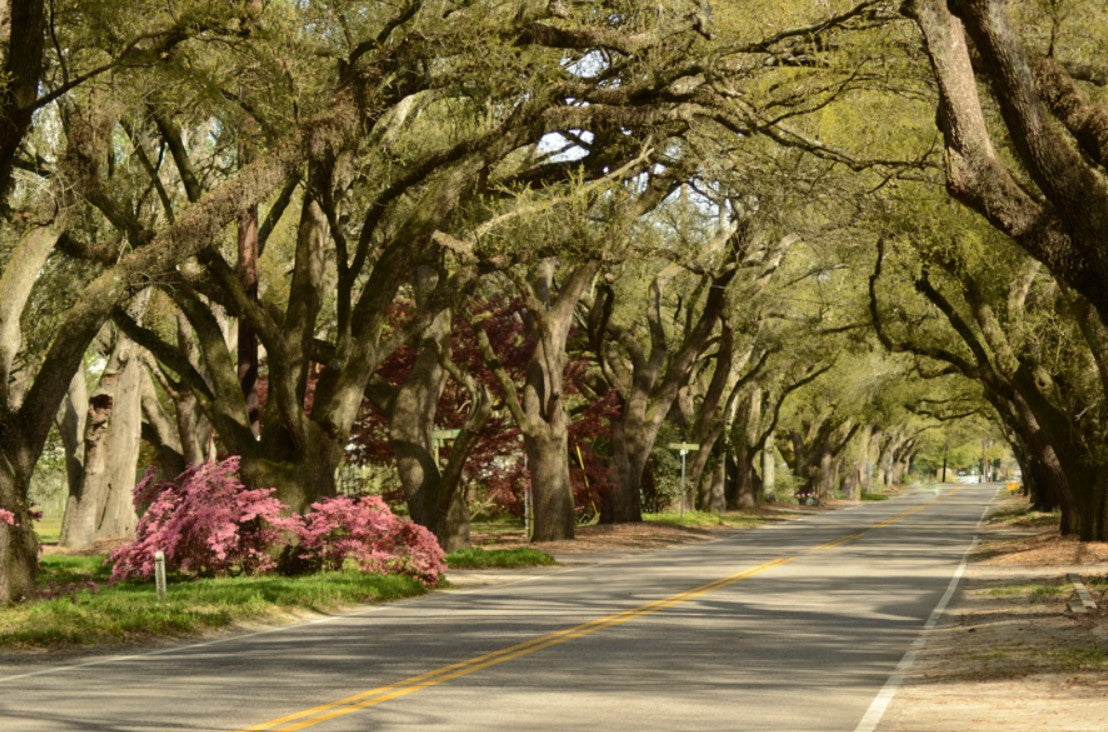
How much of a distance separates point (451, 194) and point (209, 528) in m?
5.84

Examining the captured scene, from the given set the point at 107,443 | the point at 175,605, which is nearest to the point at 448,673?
the point at 175,605

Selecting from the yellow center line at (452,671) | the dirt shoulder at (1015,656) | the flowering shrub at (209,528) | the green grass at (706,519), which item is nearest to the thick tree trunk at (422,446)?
the dirt shoulder at (1015,656)

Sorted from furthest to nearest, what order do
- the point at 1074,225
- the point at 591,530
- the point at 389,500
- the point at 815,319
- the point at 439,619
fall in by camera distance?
the point at 815,319
the point at 389,500
the point at 591,530
the point at 439,619
the point at 1074,225

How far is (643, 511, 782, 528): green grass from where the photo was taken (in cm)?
5019

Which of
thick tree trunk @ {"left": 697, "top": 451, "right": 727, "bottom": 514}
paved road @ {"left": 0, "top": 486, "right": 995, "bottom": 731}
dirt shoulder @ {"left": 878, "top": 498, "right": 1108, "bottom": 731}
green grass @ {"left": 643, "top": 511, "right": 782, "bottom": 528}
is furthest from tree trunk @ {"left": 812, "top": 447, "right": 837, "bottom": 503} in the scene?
paved road @ {"left": 0, "top": 486, "right": 995, "bottom": 731}

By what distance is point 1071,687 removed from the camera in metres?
12.9

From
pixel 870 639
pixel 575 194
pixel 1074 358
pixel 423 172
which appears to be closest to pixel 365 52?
pixel 423 172

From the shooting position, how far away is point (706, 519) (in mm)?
53375

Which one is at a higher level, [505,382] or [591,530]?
[505,382]

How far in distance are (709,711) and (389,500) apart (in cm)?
3522

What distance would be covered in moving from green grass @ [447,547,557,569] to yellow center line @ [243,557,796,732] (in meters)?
8.54

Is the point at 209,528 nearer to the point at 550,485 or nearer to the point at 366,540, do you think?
the point at 366,540

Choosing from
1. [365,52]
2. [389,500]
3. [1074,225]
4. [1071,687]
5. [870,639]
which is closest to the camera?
[1071,687]

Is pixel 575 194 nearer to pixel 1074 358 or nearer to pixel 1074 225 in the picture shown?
pixel 1074 225
